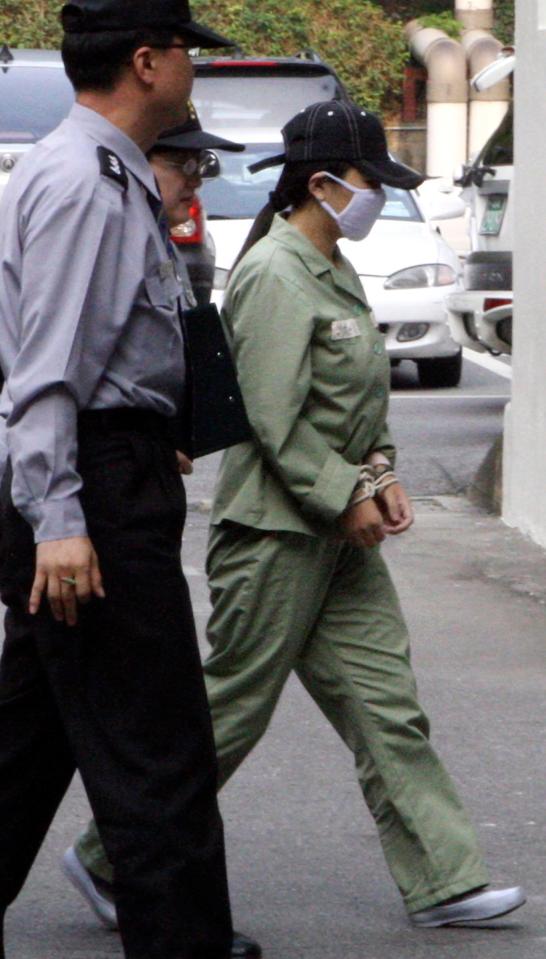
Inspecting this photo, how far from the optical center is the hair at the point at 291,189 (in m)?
3.98

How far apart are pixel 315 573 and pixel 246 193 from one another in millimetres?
10295

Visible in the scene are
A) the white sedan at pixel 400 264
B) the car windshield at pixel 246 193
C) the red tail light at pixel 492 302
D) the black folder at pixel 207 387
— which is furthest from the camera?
the car windshield at pixel 246 193

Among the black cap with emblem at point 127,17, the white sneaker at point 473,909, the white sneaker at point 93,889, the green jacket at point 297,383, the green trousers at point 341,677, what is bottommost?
the white sneaker at point 473,909

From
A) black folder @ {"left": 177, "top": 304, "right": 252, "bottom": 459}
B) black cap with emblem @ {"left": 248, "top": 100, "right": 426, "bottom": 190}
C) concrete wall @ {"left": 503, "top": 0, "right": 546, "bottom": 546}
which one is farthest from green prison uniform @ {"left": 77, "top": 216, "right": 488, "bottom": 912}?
concrete wall @ {"left": 503, "top": 0, "right": 546, "bottom": 546}

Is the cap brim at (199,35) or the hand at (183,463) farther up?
the cap brim at (199,35)

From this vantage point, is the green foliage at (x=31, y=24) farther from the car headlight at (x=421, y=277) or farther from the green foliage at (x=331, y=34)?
the car headlight at (x=421, y=277)

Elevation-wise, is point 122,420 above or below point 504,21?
above

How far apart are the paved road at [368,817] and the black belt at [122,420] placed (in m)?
1.27

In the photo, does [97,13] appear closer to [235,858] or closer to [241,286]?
[241,286]

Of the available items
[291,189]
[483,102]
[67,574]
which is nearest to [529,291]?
[291,189]

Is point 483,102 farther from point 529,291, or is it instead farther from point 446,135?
point 529,291

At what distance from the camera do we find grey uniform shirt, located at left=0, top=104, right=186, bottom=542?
9.96 ft

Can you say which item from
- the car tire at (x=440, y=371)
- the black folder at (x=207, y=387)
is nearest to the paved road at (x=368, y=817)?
the black folder at (x=207, y=387)

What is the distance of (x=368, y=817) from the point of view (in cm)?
481
